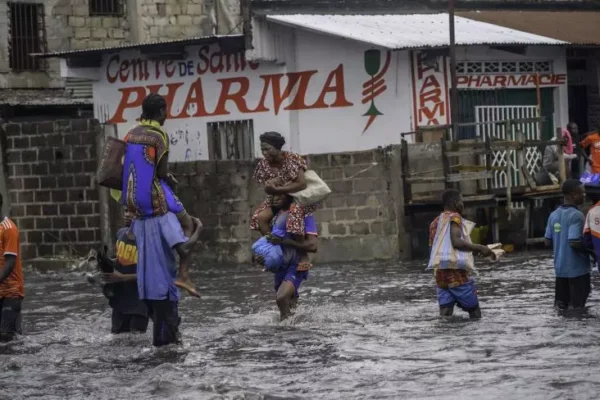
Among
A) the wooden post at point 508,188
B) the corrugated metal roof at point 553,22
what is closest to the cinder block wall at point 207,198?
Answer: the wooden post at point 508,188

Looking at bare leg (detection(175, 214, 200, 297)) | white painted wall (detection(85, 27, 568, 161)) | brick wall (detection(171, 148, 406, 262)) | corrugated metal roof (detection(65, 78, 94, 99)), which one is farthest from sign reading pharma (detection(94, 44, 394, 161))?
bare leg (detection(175, 214, 200, 297))

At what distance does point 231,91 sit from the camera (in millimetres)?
23906

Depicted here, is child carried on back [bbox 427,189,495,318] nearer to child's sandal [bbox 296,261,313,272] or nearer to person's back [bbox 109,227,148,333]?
child's sandal [bbox 296,261,313,272]

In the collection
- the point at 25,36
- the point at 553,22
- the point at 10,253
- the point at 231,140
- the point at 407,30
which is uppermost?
the point at 25,36

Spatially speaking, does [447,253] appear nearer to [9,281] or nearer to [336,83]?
[9,281]

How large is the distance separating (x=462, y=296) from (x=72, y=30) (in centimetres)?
2447

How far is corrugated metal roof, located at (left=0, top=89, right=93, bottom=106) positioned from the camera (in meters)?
32.1

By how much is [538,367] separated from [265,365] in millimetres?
1902

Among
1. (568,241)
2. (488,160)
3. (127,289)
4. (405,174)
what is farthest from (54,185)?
(568,241)

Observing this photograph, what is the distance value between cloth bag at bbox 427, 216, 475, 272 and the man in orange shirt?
344cm

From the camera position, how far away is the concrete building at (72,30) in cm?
3397

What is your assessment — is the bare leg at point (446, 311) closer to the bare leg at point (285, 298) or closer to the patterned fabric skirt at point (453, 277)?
the patterned fabric skirt at point (453, 277)

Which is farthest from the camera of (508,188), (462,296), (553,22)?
(553,22)

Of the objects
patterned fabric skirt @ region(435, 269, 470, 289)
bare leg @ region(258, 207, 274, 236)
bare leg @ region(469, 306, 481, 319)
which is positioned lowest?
bare leg @ region(469, 306, 481, 319)
